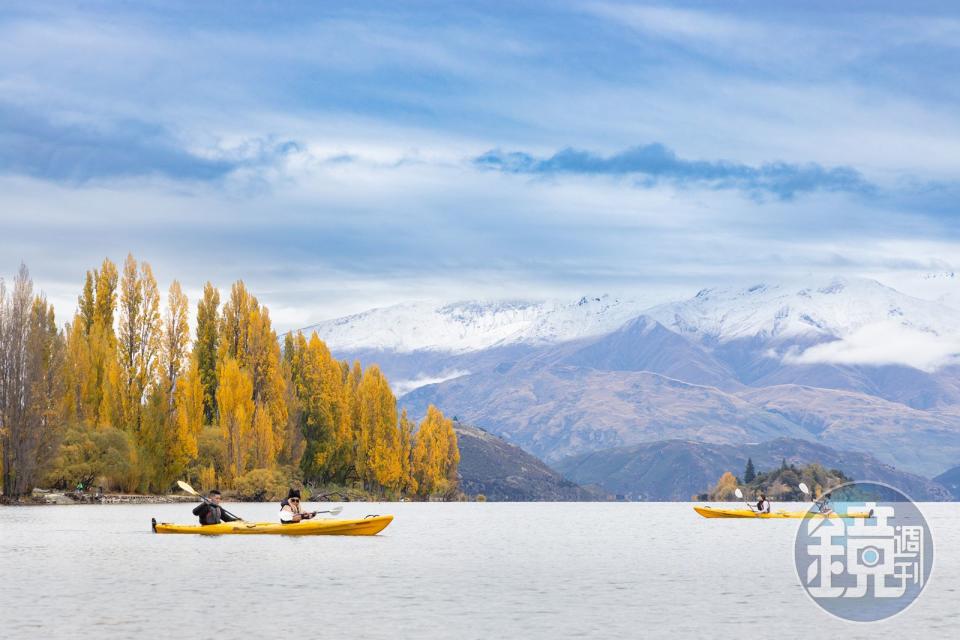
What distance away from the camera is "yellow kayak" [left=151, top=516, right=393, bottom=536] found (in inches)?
2457

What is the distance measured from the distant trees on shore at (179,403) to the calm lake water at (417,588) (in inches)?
1336

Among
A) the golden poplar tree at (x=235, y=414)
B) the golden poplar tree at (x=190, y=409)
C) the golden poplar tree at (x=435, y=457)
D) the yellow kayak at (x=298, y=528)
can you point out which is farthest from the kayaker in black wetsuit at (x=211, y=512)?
the golden poplar tree at (x=435, y=457)

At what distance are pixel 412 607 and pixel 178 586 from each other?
9.74 metres

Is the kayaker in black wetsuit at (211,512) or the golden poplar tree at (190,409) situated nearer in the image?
the kayaker in black wetsuit at (211,512)

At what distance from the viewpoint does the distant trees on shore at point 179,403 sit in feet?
330

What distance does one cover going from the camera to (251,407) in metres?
118

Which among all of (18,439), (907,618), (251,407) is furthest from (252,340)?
(907,618)

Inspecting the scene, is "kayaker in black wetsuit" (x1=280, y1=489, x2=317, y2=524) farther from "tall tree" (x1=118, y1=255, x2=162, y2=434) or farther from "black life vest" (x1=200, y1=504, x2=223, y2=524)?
"tall tree" (x1=118, y1=255, x2=162, y2=434)

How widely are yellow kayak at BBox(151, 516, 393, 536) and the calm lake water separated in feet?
2.00

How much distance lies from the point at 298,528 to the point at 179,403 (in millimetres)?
54492

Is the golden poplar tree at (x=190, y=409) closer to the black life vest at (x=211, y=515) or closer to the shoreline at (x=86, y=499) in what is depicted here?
the shoreline at (x=86, y=499)

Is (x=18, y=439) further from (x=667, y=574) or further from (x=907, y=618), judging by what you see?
(x=907, y=618)

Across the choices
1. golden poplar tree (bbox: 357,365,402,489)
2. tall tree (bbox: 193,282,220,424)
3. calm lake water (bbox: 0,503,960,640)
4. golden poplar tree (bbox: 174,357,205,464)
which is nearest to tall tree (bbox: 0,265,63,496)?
golden poplar tree (bbox: 174,357,205,464)
